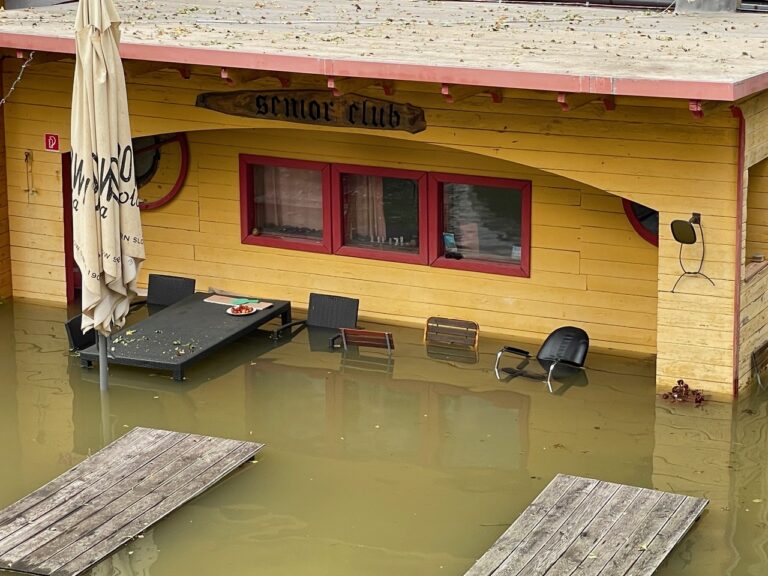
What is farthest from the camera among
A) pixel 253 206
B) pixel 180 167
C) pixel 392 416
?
pixel 180 167

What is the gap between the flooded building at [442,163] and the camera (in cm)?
1283

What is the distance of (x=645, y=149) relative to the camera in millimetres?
13000

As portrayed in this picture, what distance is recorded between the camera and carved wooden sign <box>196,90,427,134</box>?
14.0 metres

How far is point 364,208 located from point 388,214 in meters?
0.30

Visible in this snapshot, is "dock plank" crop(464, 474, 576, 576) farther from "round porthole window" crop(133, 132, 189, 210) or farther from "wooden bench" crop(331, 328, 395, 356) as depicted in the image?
"round porthole window" crop(133, 132, 189, 210)

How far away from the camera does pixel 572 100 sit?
499 inches

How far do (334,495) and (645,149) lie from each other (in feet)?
14.6

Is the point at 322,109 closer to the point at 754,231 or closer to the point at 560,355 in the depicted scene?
the point at 560,355

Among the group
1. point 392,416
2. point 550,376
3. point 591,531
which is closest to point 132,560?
point 591,531

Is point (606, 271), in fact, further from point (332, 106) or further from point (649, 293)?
point (332, 106)

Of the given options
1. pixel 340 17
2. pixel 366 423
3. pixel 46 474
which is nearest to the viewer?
pixel 46 474

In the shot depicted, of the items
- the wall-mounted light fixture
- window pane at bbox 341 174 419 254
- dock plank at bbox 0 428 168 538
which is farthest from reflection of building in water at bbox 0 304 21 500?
the wall-mounted light fixture

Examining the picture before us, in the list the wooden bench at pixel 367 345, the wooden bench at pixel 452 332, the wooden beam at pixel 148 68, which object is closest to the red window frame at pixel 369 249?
the wooden bench at pixel 452 332

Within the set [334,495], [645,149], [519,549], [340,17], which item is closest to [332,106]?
[340,17]
